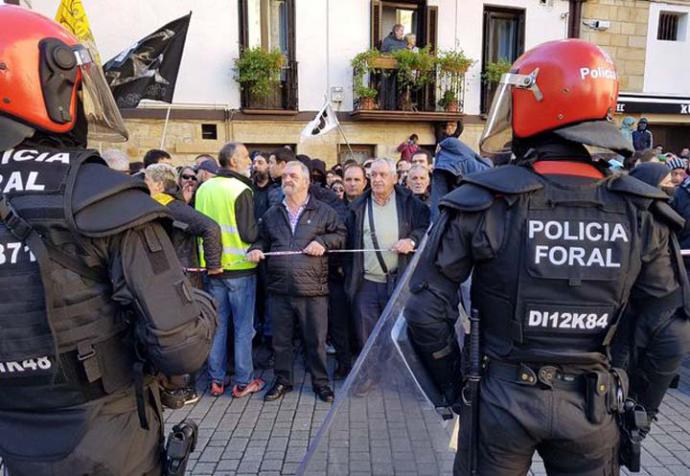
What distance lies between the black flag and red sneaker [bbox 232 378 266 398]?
18.2 ft

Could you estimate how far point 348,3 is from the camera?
12797mm

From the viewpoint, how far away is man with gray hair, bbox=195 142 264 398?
14.3 ft

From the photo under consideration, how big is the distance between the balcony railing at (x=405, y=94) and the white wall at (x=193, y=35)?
333 centimetres

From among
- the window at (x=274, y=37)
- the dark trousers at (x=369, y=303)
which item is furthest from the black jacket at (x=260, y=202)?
the window at (x=274, y=37)

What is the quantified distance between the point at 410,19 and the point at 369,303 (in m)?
11.5

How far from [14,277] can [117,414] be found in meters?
0.55

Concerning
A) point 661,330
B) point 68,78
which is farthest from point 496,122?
point 68,78

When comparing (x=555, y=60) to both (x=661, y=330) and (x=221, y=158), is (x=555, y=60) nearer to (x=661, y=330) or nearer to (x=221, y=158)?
(x=661, y=330)

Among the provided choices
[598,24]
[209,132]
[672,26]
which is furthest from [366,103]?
[672,26]

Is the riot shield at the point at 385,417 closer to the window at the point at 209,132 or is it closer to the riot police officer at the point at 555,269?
the riot police officer at the point at 555,269

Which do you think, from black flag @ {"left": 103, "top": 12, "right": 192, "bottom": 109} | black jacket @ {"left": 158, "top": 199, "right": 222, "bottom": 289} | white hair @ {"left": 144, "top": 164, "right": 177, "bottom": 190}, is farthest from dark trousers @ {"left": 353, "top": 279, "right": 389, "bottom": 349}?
black flag @ {"left": 103, "top": 12, "right": 192, "bottom": 109}

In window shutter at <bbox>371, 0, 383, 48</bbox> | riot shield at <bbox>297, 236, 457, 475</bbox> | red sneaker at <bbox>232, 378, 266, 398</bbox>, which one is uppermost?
window shutter at <bbox>371, 0, 383, 48</bbox>

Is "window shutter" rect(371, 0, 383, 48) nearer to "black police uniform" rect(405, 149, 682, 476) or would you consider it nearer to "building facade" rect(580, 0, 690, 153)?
"building facade" rect(580, 0, 690, 153)

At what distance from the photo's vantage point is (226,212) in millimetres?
4344
